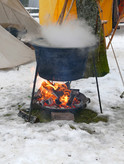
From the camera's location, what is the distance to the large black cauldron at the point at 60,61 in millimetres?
4023

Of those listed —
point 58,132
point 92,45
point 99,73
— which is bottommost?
point 99,73

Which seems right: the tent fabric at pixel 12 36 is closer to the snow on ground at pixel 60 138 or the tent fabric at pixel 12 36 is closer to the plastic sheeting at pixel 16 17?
the plastic sheeting at pixel 16 17

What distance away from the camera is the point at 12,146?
3643 millimetres

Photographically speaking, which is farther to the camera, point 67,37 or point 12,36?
point 12,36

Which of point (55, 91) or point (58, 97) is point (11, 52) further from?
point (58, 97)

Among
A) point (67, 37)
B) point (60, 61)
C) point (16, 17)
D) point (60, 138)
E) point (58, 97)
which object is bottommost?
point (60, 138)

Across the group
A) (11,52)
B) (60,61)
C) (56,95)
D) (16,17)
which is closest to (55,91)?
(56,95)

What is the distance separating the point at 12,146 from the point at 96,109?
7.23 feet

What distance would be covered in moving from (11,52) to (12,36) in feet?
2.05

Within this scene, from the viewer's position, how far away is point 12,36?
806 centimetres

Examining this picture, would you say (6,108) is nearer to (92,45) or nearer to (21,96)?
(21,96)

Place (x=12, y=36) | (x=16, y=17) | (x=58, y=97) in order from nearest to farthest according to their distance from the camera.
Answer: (x=58, y=97)
(x=12, y=36)
(x=16, y=17)

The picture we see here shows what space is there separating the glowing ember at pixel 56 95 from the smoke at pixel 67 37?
1.07 metres

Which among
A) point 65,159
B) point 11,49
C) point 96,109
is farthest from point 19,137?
point 11,49
